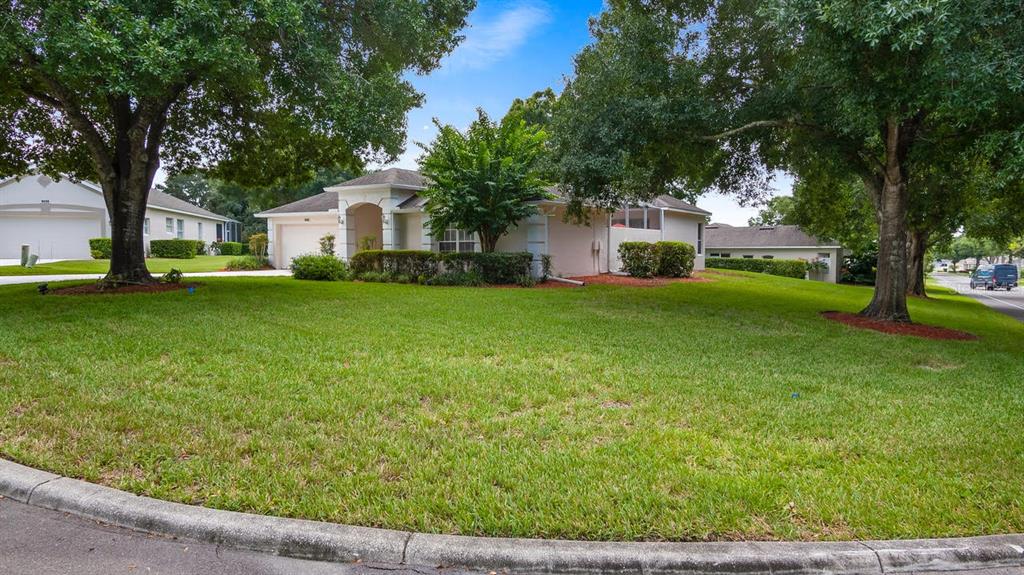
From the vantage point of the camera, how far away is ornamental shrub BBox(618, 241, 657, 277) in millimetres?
20750

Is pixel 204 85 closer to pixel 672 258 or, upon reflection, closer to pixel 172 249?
pixel 672 258

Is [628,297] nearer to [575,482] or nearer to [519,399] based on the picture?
[519,399]

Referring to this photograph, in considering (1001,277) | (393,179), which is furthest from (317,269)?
(1001,277)

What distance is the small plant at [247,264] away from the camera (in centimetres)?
2374

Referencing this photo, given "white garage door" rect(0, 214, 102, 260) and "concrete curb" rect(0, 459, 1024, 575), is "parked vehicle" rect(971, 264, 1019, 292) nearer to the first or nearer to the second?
"concrete curb" rect(0, 459, 1024, 575)

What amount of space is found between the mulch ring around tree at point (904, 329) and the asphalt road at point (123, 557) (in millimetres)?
10882

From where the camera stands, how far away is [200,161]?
1572 cm

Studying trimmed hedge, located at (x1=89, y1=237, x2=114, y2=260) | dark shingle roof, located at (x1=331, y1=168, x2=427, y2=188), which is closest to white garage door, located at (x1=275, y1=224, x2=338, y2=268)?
dark shingle roof, located at (x1=331, y1=168, x2=427, y2=188)

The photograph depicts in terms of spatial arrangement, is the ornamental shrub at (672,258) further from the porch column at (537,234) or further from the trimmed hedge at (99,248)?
the trimmed hedge at (99,248)

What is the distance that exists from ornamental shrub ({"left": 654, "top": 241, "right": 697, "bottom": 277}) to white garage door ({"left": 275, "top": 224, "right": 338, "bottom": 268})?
551 inches

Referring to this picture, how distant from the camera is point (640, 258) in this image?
20.8 meters

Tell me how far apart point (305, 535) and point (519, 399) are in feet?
8.28

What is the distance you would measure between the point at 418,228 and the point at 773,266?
23.2 metres

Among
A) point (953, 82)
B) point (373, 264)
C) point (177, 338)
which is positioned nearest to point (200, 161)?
point (373, 264)
